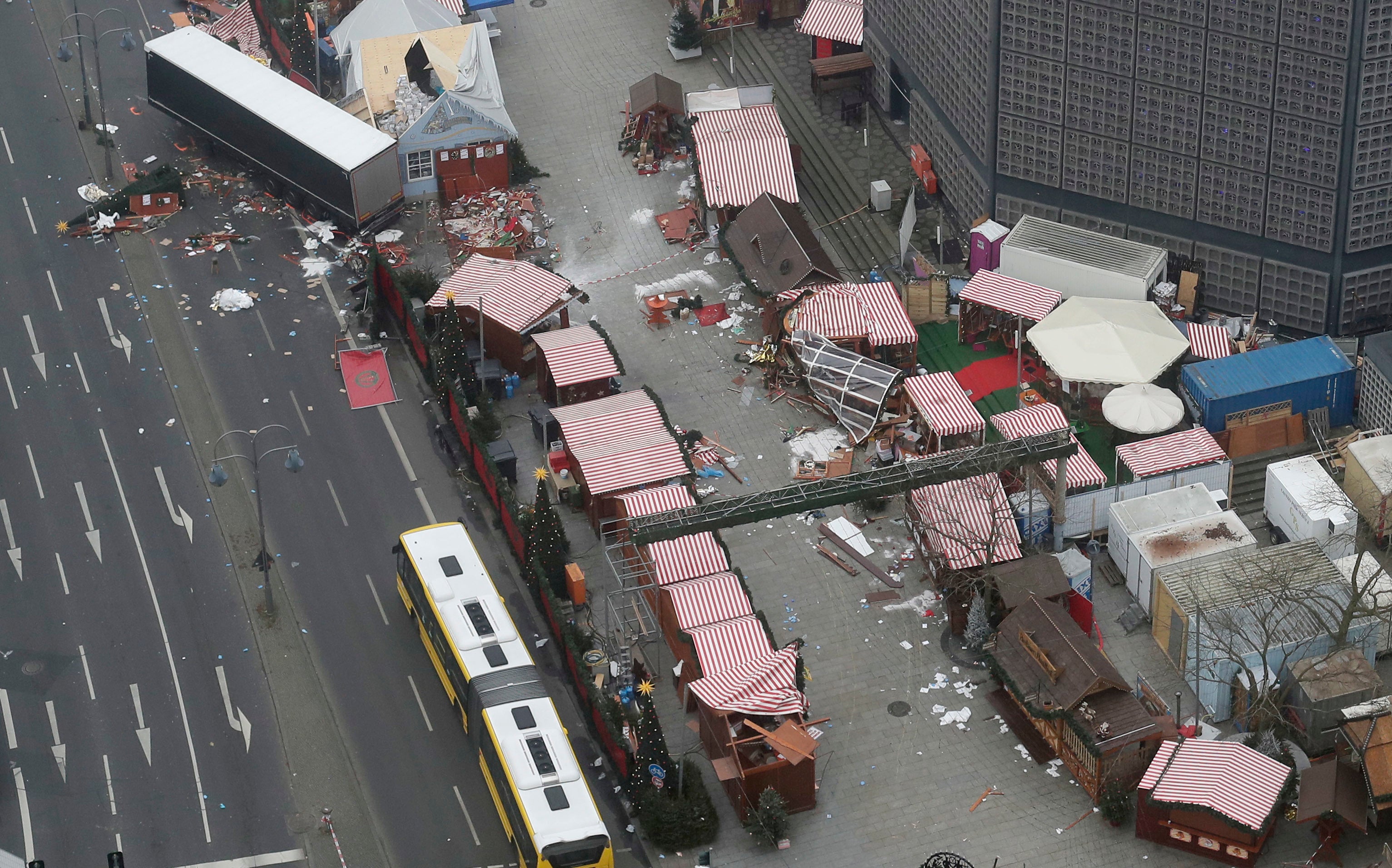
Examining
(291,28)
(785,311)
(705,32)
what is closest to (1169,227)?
(785,311)

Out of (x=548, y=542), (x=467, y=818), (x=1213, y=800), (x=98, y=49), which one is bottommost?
(x=467, y=818)

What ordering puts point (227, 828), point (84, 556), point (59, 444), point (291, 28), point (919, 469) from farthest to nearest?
point (291, 28), point (59, 444), point (84, 556), point (919, 469), point (227, 828)

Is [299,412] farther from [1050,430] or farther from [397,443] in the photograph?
[1050,430]

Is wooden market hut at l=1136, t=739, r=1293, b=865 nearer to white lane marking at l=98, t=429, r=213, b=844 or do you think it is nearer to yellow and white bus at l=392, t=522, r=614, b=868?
yellow and white bus at l=392, t=522, r=614, b=868

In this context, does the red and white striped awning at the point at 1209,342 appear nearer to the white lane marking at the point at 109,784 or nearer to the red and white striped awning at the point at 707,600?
the red and white striped awning at the point at 707,600

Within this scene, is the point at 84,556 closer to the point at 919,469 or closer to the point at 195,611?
the point at 195,611

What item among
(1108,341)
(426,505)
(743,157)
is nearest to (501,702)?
(426,505)

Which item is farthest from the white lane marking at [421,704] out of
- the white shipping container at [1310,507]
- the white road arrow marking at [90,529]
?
the white shipping container at [1310,507]
